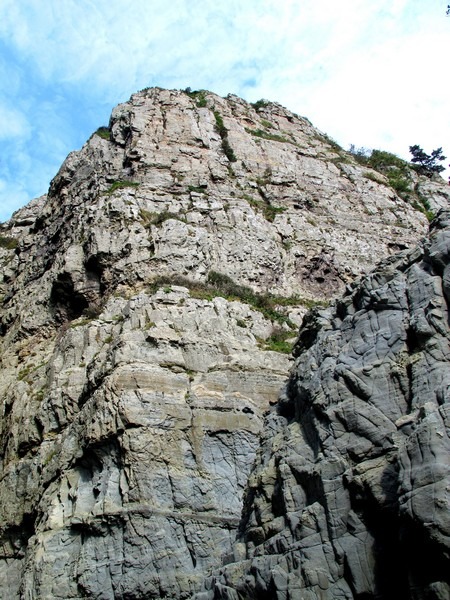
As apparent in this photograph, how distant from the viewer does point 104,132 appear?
38656 millimetres

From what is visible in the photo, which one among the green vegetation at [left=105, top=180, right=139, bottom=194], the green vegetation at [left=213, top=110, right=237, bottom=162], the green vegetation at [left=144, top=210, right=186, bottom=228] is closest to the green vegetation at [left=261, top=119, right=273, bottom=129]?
the green vegetation at [left=213, top=110, right=237, bottom=162]

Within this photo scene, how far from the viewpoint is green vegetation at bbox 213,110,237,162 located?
36.6m

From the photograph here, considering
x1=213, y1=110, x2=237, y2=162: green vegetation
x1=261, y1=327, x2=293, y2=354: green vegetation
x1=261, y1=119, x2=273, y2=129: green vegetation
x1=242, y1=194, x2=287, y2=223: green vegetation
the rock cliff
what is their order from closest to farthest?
the rock cliff
x1=261, y1=327, x2=293, y2=354: green vegetation
x1=242, y1=194, x2=287, y2=223: green vegetation
x1=213, y1=110, x2=237, y2=162: green vegetation
x1=261, y1=119, x2=273, y2=129: green vegetation

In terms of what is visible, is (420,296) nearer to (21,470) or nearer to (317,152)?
(21,470)

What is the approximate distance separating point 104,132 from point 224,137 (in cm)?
731

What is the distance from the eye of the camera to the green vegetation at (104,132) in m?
37.6

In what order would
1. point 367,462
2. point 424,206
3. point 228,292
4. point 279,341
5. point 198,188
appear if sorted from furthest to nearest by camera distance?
point 424,206, point 198,188, point 228,292, point 279,341, point 367,462

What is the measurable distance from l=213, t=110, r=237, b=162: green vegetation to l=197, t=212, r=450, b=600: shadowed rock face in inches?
873

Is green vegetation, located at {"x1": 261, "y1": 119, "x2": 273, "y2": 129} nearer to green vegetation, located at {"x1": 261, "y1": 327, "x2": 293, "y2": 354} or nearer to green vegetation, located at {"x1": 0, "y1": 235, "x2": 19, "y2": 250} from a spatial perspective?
green vegetation, located at {"x1": 0, "y1": 235, "x2": 19, "y2": 250}

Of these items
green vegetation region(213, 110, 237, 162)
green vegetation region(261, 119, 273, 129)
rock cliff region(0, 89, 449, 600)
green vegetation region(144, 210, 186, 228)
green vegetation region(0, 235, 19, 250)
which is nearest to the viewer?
rock cliff region(0, 89, 449, 600)

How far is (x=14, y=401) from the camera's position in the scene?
24.2 meters

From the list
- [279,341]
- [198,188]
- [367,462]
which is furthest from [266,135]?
[367,462]

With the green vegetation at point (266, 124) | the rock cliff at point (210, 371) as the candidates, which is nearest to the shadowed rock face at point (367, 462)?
the rock cliff at point (210, 371)

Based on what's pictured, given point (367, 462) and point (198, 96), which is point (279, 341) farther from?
point (198, 96)
